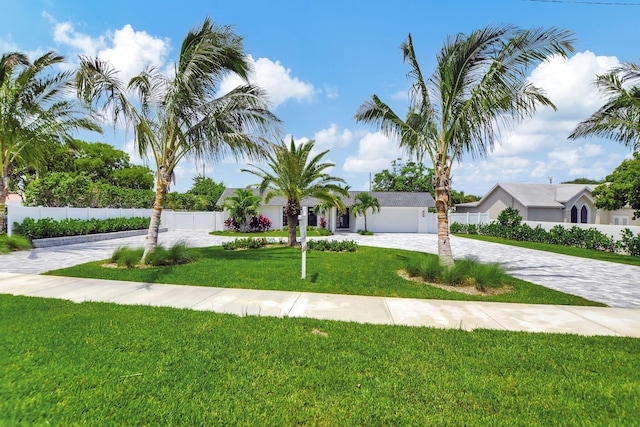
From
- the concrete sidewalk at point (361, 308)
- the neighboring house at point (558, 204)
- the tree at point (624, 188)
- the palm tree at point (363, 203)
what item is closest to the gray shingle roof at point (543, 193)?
the neighboring house at point (558, 204)

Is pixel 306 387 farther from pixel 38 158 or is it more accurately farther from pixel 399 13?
pixel 38 158

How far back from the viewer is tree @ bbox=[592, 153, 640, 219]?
46.3ft

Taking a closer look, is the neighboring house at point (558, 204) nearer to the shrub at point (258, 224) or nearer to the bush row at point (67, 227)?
the shrub at point (258, 224)

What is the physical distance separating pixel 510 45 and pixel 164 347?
9.48 meters

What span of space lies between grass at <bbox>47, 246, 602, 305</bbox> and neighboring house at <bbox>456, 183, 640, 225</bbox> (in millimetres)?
22623

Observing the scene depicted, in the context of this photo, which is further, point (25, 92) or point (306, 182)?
point (306, 182)

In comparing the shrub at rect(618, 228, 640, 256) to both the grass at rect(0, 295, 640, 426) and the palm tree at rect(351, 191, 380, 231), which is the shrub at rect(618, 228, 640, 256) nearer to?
the grass at rect(0, 295, 640, 426)

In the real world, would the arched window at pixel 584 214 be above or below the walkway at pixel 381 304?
above

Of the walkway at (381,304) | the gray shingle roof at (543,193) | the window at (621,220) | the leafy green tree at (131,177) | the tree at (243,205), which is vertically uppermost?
the leafy green tree at (131,177)

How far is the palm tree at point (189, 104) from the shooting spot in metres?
8.99

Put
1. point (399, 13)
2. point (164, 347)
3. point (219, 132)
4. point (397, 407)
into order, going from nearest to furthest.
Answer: point (397, 407)
point (164, 347)
point (399, 13)
point (219, 132)

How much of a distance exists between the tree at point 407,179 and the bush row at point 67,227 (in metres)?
34.4

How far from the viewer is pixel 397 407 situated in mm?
2656

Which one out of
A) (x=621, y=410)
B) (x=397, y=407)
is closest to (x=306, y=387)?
(x=397, y=407)
